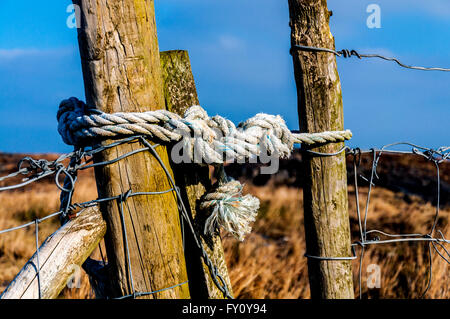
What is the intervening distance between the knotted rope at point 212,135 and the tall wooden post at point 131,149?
2.9 inches

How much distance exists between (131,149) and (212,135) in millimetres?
360

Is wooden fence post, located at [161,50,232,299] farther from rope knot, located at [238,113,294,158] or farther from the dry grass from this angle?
the dry grass

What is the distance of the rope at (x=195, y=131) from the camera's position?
1793 millimetres

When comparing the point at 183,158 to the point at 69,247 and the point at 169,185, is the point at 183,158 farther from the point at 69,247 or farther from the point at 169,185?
the point at 69,247

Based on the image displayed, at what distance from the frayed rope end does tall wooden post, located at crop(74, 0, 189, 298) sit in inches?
7.9

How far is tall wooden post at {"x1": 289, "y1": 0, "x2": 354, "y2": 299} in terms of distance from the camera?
219cm

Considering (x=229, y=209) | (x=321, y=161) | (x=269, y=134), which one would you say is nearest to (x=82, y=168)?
(x=229, y=209)

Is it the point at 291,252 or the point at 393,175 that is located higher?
the point at 393,175

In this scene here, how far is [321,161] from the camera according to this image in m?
2.25

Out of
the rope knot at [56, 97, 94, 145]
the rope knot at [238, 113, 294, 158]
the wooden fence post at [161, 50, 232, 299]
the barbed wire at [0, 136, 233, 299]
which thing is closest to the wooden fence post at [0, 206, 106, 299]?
the barbed wire at [0, 136, 233, 299]

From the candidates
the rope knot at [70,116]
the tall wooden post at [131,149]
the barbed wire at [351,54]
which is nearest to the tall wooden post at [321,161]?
the barbed wire at [351,54]

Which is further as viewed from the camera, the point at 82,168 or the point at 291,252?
the point at 291,252

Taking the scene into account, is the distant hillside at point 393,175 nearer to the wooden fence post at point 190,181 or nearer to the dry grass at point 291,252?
the dry grass at point 291,252

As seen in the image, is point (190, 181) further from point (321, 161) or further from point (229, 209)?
point (321, 161)
